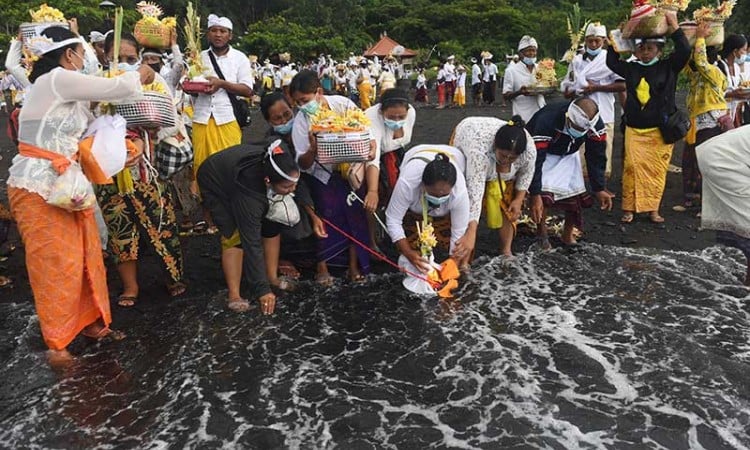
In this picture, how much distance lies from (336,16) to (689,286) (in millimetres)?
47708

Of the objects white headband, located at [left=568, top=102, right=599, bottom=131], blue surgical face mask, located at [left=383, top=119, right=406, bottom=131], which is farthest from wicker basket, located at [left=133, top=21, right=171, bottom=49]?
white headband, located at [left=568, top=102, right=599, bottom=131]

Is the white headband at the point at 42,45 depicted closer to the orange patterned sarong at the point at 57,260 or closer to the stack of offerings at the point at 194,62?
the orange patterned sarong at the point at 57,260

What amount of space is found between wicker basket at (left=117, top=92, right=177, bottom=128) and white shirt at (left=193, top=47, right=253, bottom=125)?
0.91m

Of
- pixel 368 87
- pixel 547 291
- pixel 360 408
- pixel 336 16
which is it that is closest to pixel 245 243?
pixel 360 408

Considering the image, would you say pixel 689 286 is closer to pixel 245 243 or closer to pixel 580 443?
pixel 580 443

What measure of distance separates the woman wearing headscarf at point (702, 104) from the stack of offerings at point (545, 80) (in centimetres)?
127

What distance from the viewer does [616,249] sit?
520cm

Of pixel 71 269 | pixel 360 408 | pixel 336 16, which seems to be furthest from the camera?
pixel 336 16

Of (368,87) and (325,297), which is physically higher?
(368,87)

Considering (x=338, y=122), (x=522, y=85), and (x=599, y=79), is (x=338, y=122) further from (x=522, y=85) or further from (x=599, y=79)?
(x=599, y=79)

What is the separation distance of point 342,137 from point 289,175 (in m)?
0.46

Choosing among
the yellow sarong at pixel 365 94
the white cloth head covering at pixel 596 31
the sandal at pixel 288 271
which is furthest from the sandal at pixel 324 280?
the yellow sarong at pixel 365 94

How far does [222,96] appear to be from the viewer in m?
4.95

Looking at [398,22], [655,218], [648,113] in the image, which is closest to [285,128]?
[648,113]
